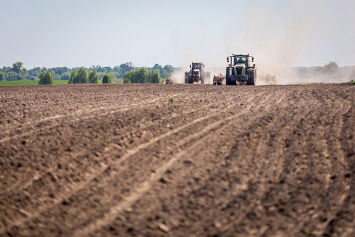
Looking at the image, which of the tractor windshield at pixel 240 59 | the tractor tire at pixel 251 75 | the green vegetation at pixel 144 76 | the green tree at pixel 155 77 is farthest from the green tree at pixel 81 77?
the tractor tire at pixel 251 75

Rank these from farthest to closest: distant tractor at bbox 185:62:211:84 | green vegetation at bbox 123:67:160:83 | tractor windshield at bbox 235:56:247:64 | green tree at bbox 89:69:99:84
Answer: green tree at bbox 89:69:99:84 < green vegetation at bbox 123:67:160:83 < distant tractor at bbox 185:62:211:84 < tractor windshield at bbox 235:56:247:64

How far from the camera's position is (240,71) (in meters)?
32.0

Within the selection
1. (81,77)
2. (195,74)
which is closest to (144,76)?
(81,77)

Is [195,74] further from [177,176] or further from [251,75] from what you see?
[177,176]

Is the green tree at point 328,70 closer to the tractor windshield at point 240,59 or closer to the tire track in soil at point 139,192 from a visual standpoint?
the tractor windshield at point 240,59

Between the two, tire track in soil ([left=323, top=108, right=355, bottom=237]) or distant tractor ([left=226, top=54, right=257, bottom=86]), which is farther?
distant tractor ([left=226, top=54, right=257, bottom=86])

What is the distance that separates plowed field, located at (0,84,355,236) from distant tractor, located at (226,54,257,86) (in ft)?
69.3

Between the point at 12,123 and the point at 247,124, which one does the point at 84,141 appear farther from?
the point at 247,124

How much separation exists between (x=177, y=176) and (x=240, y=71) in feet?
88.9

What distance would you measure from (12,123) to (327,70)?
135 m

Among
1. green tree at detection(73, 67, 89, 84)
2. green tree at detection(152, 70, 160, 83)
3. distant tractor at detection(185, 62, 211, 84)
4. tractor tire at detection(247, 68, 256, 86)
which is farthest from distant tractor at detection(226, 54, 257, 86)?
green tree at detection(73, 67, 89, 84)

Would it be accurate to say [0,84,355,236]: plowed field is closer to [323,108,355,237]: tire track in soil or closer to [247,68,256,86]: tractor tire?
[323,108,355,237]: tire track in soil

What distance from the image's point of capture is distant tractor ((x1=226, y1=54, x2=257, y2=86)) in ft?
104

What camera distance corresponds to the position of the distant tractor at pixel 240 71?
1247 inches
